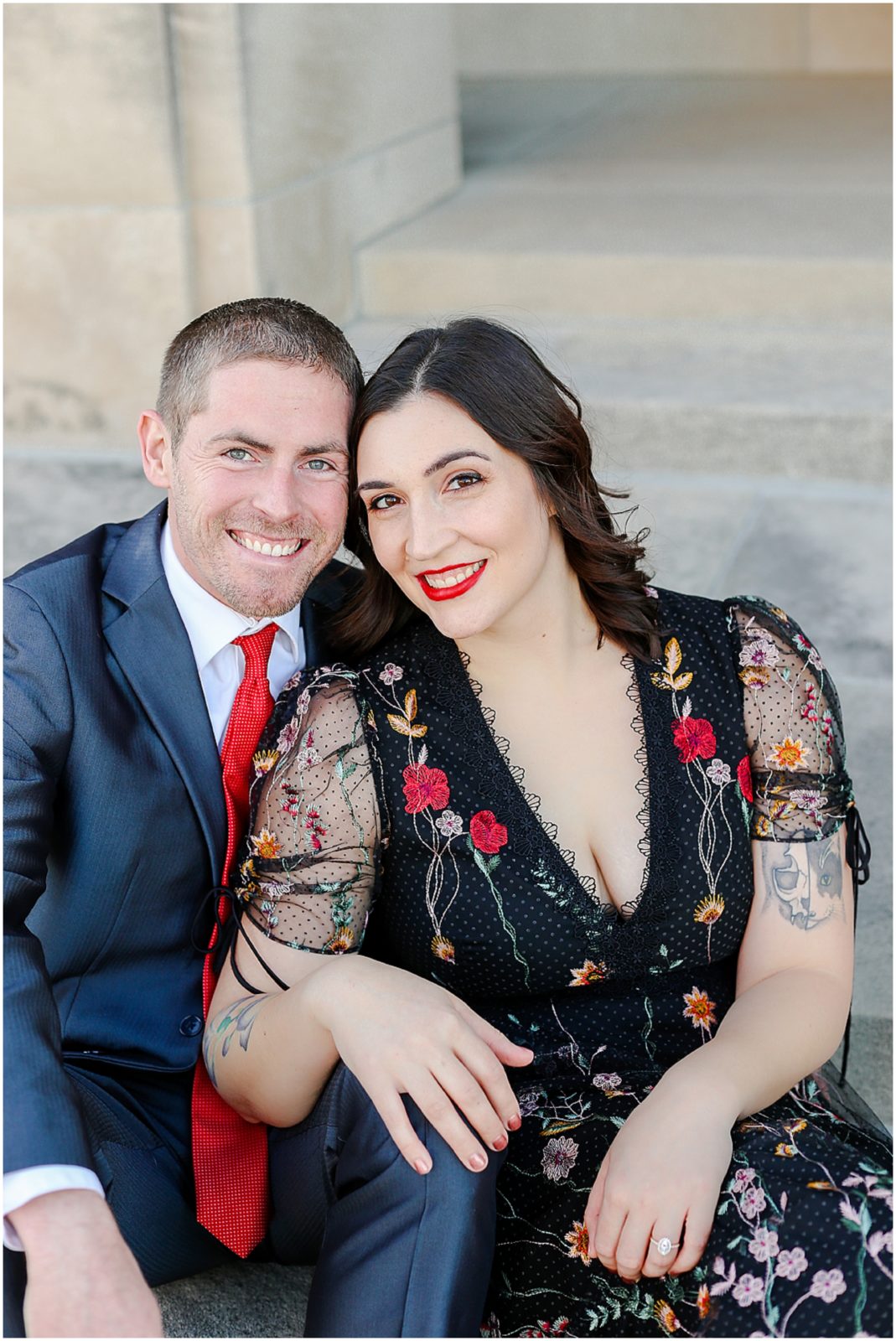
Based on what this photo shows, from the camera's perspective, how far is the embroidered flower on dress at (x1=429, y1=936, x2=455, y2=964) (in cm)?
199

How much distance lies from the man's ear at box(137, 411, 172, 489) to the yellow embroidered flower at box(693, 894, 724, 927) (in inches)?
37.1

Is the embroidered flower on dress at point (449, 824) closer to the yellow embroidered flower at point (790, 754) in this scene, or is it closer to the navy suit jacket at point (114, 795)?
the navy suit jacket at point (114, 795)

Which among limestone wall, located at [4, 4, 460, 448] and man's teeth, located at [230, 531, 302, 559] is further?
limestone wall, located at [4, 4, 460, 448]

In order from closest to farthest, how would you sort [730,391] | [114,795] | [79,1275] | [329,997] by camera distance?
[79,1275], [329,997], [114,795], [730,391]

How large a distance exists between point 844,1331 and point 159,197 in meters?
4.42

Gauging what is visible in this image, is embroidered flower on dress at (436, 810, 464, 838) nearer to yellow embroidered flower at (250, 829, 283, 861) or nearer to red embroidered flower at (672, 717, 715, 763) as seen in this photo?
yellow embroidered flower at (250, 829, 283, 861)

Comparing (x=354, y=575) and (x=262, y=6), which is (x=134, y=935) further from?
(x=262, y=6)

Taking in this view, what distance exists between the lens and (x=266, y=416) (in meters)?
2.03

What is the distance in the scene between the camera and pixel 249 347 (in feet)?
6.72

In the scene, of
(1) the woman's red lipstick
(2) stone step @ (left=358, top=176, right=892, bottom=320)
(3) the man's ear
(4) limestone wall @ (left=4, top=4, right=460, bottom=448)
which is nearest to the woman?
(1) the woman's red lipstick

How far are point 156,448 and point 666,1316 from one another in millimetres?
1327

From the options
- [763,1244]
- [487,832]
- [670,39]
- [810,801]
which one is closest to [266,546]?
[487,832]

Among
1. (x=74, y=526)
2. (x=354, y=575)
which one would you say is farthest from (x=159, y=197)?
(x=354, y=575)

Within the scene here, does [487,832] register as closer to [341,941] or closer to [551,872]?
[551,872]
